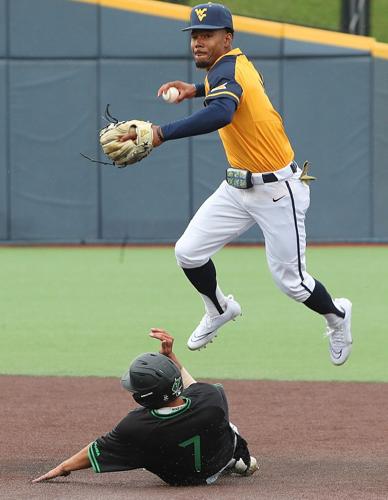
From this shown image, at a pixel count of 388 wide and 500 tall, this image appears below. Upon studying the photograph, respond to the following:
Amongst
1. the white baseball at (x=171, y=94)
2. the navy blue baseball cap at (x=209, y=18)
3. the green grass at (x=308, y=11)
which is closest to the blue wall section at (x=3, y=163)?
the green grass at (x=308, y=11)

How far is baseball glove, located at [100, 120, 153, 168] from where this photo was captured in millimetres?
6043

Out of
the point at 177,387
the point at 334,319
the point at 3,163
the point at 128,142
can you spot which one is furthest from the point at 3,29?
the point at 177,387

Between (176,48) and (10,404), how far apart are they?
10.3 meters

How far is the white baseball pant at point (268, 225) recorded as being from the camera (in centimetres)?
673

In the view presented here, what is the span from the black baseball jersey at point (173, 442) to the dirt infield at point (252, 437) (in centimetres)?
12

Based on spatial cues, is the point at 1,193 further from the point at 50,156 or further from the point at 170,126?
the point at 170,126

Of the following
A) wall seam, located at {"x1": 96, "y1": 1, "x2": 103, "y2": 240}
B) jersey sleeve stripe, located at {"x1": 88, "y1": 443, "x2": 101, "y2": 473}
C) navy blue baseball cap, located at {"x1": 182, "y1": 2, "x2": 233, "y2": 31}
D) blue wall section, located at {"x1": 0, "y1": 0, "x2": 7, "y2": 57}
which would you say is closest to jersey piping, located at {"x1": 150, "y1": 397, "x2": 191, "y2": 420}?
jersey sleeve stripe, located at {"x1": 88, "y1": 443, "x2": 101, "y2": 473}

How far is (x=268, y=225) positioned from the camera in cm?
674

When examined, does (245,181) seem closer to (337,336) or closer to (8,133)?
(337,336)

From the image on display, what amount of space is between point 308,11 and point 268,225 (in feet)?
63.9

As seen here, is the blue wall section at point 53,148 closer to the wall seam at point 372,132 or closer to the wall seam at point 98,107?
the wall seam at point 98,107

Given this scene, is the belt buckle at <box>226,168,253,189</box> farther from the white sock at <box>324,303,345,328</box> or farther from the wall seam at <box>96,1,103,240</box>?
the wall seam at <box>96,1,103,240</box>

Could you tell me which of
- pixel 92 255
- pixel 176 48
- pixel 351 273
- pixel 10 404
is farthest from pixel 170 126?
pixel 176 48

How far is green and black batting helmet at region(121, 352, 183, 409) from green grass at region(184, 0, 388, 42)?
62.5 ft
